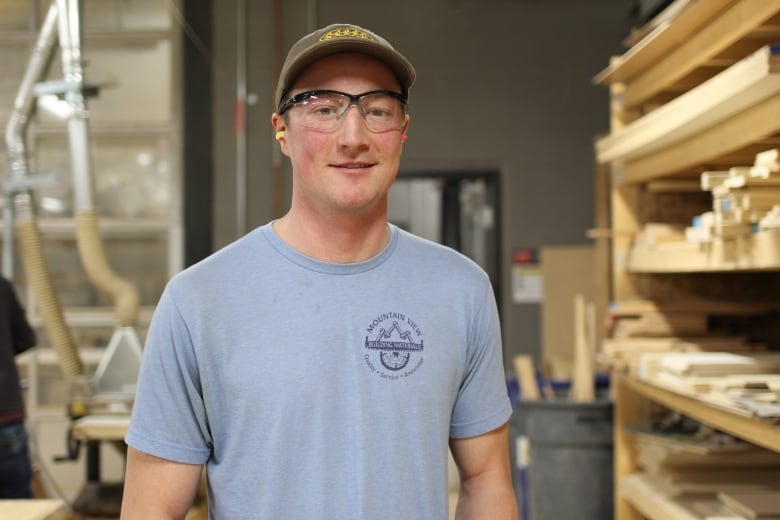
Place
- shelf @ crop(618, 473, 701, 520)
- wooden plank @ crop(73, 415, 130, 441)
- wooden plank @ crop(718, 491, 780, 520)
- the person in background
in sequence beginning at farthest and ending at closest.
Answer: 1. wooden plank @ crop(73, 415, 130, 441)
2. the person in background
3. shelf @ crop(618, 473, 701, 520)
4. wooden plank @ crop(718, 491, 780, 520)

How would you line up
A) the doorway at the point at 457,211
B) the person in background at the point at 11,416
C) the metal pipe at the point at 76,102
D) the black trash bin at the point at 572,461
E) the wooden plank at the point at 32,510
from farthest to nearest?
the doorway at the point at 457,211
the metal pipe at the point at 76,102
the black trash bin at the point at 572,461
the person in background at the point at 11,416
the wooden plank at the point at 32,510

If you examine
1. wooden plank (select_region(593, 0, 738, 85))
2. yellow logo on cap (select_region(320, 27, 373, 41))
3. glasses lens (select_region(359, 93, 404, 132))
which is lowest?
glasses lens (select_region(359, 93, 404, 132))

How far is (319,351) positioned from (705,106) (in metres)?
1.28

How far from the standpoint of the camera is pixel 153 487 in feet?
4.30

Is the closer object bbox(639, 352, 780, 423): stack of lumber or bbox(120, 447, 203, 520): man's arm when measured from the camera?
bbox(120, 447, 203, 520): man's arm

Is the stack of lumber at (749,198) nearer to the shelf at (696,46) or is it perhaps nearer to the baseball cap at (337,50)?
the shelf at (696,46)

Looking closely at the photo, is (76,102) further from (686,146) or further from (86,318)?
(686,146)

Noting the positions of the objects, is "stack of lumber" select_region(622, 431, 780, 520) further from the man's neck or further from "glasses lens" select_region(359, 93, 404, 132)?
"glasses lens" select_region(359, 93, 404, 132)

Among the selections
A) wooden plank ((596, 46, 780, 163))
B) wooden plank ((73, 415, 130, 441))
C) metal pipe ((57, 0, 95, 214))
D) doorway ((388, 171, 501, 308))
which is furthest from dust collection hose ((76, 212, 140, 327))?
doorway ((388, 171, 501, 308))

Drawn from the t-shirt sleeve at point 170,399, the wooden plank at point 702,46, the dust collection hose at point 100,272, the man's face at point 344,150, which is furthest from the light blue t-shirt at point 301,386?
the dust collection hose at point 100,272

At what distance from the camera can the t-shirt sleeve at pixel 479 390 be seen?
148 cm

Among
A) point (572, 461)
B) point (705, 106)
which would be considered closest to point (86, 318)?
point (572, 461)

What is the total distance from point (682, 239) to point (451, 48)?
337 centimetres

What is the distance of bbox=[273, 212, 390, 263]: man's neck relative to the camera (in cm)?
141
